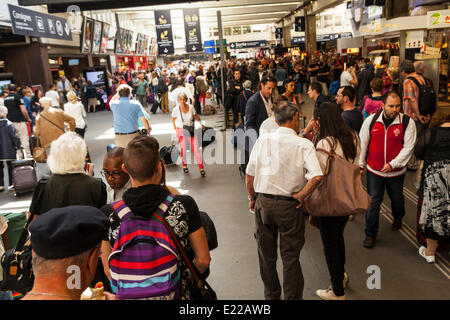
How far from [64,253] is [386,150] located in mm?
3371

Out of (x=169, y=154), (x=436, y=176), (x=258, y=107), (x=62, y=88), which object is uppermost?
(x=62, y=88)

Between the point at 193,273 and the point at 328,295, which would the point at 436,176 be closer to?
the point at 328,295

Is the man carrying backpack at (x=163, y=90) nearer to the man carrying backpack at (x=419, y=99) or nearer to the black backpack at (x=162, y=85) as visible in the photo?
the black backpack at (x=162, y=85)

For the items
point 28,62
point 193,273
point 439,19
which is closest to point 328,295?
point 193,273

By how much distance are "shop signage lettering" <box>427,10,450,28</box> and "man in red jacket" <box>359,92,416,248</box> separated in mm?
5743

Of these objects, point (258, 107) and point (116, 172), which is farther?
point (258, 107)

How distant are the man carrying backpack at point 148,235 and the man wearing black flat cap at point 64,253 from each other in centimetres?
18

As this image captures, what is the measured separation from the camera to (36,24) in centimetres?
1149

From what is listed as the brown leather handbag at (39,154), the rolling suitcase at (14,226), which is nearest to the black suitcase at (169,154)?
the brown leather handbag at (39,154)

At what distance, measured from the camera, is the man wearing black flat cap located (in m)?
1.40

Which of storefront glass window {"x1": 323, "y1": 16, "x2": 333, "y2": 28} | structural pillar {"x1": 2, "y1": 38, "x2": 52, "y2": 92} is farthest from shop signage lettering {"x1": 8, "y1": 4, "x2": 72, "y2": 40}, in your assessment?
storefront glass window {"x1": 323, "y1": 16, "x2": 333, "y2": 28}

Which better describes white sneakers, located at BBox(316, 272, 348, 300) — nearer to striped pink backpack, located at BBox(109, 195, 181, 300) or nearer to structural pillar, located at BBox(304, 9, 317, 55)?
striped pink backpack, located at BBox(109, 195, 181, 300)

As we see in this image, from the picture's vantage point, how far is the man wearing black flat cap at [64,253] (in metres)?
1.40
